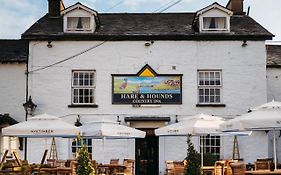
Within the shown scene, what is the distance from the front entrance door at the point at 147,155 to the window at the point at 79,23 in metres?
5.79

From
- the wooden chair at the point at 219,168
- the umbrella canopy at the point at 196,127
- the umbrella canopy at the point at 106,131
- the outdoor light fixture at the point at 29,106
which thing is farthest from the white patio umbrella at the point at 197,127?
the outdoor light fixture at the point at 29,106

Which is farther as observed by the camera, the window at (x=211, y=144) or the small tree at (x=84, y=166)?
the window at (x=211, y=144)

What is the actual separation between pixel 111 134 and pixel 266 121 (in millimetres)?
5631

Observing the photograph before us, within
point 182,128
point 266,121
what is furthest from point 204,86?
point 266,121

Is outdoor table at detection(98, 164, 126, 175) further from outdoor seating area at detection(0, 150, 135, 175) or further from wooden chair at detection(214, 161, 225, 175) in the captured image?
wooden chair at detection(214, 161, 225, 175)

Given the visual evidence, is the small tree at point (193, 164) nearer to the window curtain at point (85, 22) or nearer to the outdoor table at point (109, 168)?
the outdoor table at point (109, 168)

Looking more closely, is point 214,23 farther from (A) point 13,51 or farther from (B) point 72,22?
(A) point 13,51

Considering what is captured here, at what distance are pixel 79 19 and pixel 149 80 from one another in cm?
443

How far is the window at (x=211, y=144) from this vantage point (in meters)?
23.0

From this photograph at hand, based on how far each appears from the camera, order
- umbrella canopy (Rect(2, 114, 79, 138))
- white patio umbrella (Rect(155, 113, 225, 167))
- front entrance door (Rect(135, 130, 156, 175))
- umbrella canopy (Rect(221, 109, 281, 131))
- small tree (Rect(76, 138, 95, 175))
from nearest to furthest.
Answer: small tree (Rect(76, 138, 95, 175)), umbrella canopy (Rect(221, 109, 281, 131)), umbrella canopy (Rect(2, 114, 79, 138)), white patio umbrella (Rect(155, 113, 225, 167)), front entrance door (Rect(135, 130, 156, 175))

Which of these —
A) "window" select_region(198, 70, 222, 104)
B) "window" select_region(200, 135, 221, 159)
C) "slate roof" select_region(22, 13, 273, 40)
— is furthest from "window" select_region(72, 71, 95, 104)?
"window" select_region(200, 135, 221, 159)

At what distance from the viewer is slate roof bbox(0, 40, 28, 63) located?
23848 mm

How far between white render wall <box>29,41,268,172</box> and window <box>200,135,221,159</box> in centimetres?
37

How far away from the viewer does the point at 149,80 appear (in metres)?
23.0
